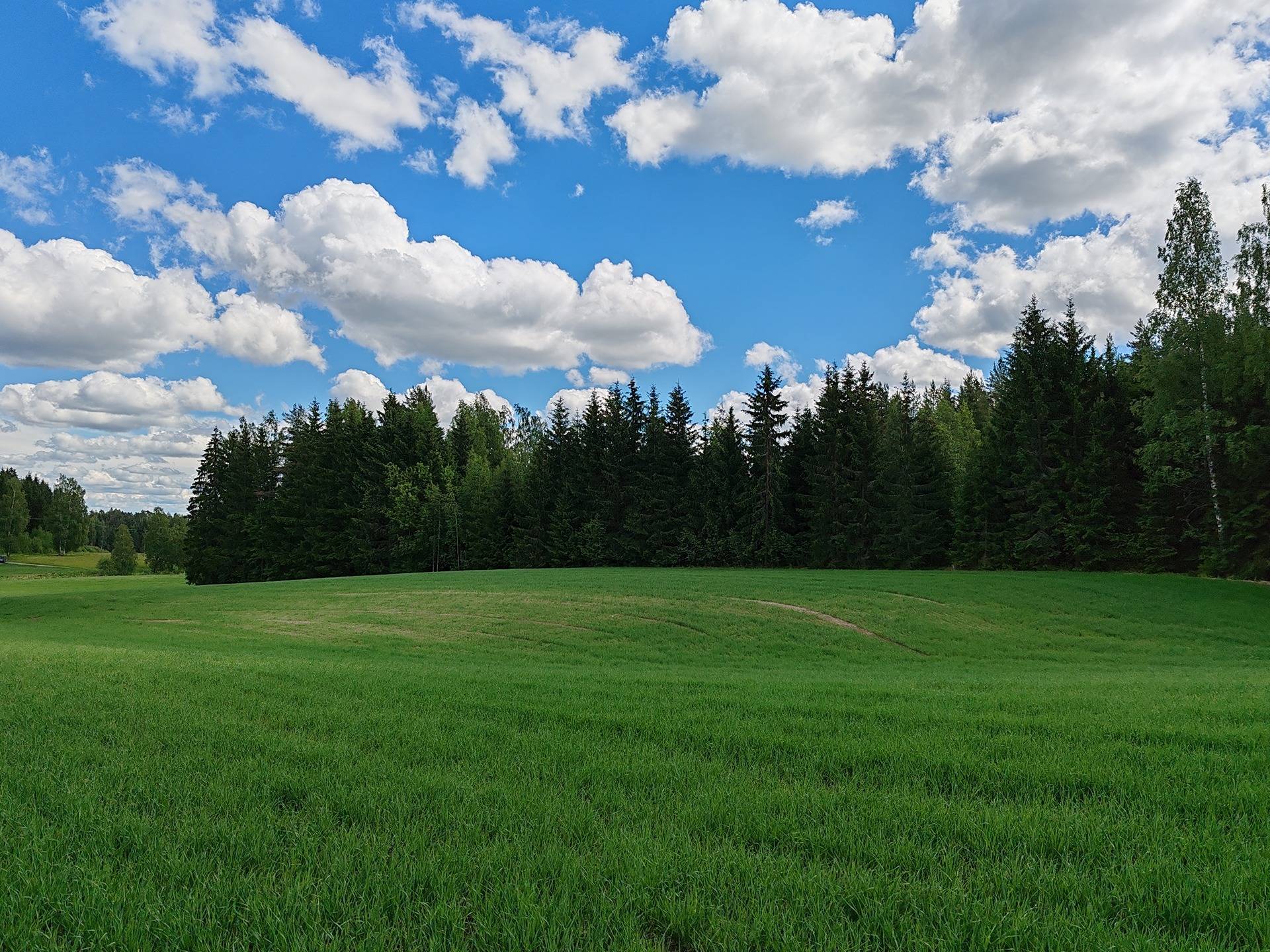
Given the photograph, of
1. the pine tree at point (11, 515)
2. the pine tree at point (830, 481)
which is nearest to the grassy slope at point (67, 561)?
the pine tree at point (11, 515)

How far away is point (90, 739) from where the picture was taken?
219 inches

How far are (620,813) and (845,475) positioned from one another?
52.9m

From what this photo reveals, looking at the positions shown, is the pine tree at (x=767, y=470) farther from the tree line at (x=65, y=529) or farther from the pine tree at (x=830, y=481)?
the tree line at (x=65, y=529)

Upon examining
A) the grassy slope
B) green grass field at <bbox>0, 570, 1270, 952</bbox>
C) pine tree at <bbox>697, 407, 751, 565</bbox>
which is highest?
pine tree at <bbox>697, 407, 751, 565</bbox>

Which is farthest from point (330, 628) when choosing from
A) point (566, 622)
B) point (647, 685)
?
point (647, 685)

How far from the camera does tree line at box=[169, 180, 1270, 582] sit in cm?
3462

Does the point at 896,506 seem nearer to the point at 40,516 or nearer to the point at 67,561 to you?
the point at 67,561

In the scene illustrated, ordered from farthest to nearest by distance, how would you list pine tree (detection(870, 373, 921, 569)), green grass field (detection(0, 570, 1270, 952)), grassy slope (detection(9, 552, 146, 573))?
grassy slope (detection(9, 552, 146, 573)) < pine tree (detection(870, 373, 921, 569)) < green grass field (detection(0, 570, 1270, 952))

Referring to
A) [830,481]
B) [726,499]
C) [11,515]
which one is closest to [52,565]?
[11,515]

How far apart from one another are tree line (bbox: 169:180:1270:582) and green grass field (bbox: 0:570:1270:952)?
110 feet

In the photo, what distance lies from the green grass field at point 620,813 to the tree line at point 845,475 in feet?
110

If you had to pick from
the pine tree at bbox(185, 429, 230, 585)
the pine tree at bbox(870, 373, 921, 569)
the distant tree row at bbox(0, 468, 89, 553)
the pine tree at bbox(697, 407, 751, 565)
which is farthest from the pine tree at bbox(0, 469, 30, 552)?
the pine tree at bbox(870, 373, 921, 569)

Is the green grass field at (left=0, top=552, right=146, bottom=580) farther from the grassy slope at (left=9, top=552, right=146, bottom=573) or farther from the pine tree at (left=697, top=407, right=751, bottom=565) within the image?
the pine tree at (left=697, top=407, right=751, bottom=565)

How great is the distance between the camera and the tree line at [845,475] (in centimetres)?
3462
